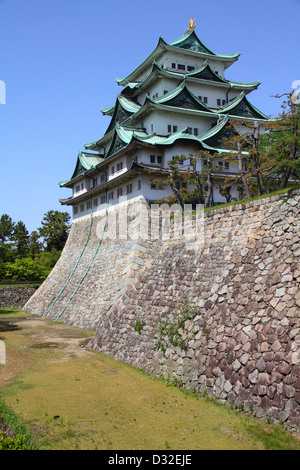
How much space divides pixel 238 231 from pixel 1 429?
33.4 feet

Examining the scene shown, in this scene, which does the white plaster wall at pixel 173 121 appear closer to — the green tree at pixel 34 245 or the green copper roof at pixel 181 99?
the green copper roof at pixel 181 99

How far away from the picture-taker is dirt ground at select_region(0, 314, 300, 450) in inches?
351

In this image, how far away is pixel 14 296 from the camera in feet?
134

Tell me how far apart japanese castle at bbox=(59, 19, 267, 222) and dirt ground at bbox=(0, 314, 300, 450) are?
1365 centimetres

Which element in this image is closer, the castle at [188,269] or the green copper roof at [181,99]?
the castle at [188,269]

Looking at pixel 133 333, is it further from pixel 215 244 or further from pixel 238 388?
pixel 238 388

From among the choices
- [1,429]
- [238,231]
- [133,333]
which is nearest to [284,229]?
[238,231]

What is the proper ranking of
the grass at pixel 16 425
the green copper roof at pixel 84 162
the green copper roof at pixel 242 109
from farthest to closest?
the green copper roof at pixel 84 162 → the green copper roof at pixel 242 109 → the grass at pixel 16 425

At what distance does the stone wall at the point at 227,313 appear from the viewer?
9.92 metres

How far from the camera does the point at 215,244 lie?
15.6 m

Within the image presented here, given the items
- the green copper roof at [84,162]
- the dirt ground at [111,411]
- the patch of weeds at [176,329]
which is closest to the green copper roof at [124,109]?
the green copper roof at [84,162]

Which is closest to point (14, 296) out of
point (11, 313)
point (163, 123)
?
point (11, 313)

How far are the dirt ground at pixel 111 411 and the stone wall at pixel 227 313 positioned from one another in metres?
0.67

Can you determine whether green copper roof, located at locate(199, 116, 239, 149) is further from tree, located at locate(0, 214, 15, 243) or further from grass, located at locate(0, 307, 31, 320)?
tree, located at locate(0, 214, 15, 243)
